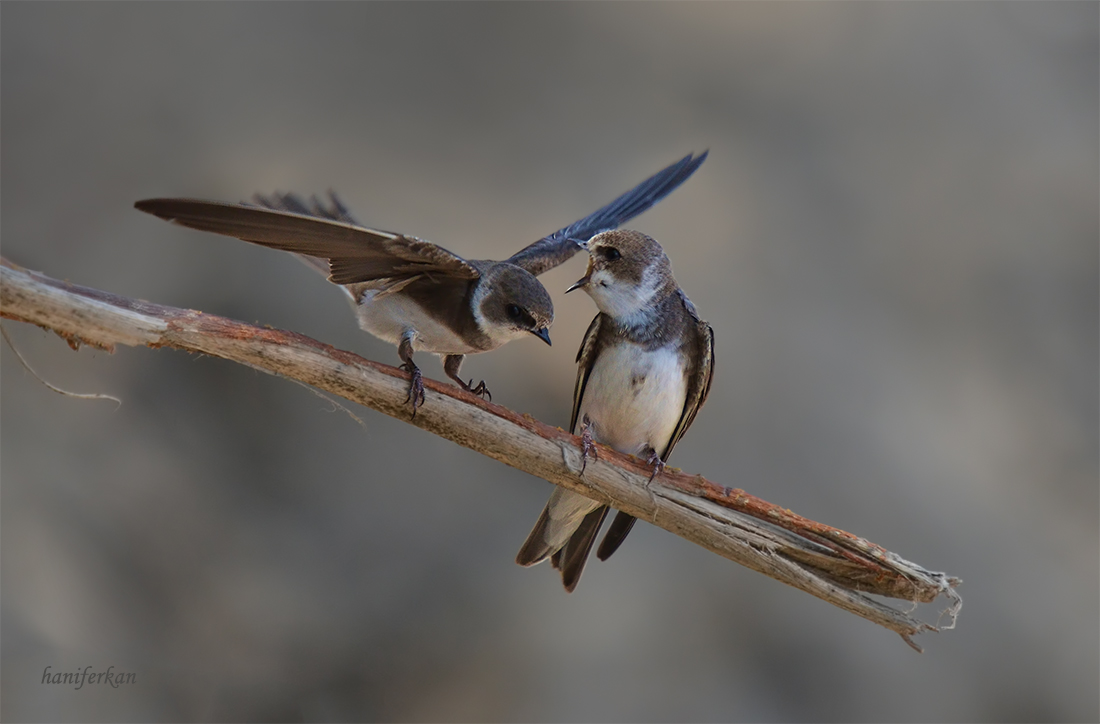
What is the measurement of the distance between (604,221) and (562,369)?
71 centimetres

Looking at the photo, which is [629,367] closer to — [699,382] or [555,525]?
[699,382]

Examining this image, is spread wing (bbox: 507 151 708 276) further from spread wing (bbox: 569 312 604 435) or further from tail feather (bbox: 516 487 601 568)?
tail feather (bbox: 516 487 601 568)

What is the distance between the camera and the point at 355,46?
8.29ft

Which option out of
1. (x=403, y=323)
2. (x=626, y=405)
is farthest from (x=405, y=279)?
(x=626, y=405)

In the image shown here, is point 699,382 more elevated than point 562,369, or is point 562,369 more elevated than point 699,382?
point 699,382

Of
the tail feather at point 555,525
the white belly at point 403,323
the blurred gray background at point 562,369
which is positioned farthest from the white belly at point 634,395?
the blurred gray background at point 562,369

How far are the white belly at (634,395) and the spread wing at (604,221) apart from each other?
28 cm

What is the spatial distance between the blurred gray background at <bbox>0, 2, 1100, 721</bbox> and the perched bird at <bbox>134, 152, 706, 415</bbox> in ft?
3.10

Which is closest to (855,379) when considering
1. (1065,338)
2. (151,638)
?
(1065,338)

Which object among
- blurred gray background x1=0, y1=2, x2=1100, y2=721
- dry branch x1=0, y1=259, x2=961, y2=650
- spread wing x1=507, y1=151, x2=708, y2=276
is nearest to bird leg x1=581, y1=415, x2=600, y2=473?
dry branch x1=0, y1=259, x2=961, y2=650

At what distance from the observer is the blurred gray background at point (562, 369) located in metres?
2.26

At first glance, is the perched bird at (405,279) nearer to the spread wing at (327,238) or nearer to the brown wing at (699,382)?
the spread wing at (327,238)

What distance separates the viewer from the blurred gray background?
7.40 ft

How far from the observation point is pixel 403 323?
126 cm
